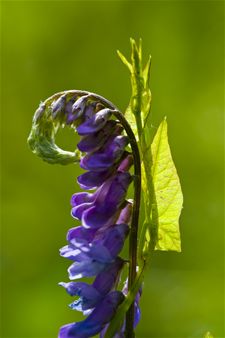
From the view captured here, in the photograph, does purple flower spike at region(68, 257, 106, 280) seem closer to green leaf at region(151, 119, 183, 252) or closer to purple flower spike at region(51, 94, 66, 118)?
Answer: green leaf at region(151, 119, 183, 252)

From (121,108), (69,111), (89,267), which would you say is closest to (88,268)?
(89,267)

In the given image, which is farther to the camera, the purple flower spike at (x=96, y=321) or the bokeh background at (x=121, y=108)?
the bokeh background at (x=121, y=108)

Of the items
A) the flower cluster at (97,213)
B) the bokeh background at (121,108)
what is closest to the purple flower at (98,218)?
the flower cluster at (97,213)

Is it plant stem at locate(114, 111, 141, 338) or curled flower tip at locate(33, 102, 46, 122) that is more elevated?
curled flower tip at locate(33, 102, 46, 122)

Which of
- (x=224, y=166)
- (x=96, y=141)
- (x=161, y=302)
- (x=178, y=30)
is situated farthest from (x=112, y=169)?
(x=178, y=30)

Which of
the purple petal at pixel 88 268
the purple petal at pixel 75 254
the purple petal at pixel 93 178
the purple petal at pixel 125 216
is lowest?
the purple petal at pixel 88 268

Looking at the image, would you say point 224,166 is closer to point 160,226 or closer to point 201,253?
point 201,253

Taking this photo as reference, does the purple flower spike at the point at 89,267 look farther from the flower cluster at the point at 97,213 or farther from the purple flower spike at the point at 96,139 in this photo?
the purple flower spike at the point at 96,139

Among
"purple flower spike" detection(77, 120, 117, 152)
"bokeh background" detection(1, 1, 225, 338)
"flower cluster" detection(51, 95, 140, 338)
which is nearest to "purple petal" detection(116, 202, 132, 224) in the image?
"flower cluster" detection(51, 95, 140, 338)
